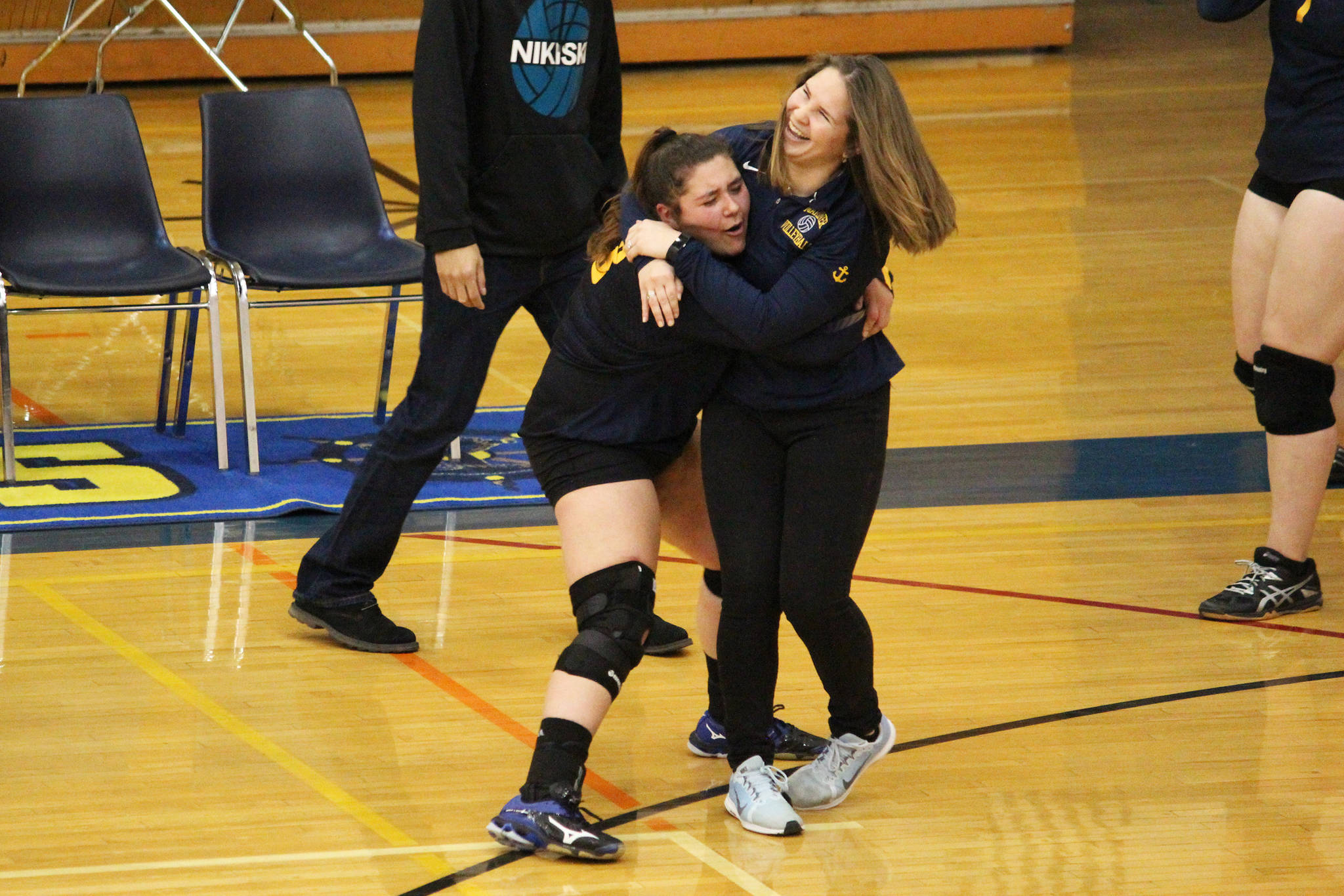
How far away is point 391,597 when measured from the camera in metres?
4.00

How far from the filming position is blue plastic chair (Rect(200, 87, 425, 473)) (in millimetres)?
5129

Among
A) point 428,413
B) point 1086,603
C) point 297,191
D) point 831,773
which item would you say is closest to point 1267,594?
point 1086,603

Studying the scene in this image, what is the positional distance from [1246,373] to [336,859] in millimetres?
2333

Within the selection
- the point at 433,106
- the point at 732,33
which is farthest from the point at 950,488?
the point at 732,33

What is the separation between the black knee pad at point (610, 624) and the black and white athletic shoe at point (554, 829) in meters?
0.19

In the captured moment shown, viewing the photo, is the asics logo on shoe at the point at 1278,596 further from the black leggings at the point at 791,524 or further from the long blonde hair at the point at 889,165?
the long blonde hair at the point at 889,165

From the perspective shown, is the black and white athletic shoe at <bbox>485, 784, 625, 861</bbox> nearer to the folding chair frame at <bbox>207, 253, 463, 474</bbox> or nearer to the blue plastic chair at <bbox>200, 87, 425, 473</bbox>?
the folding chair frame at <bbox>207, 253, 463, 474</bbox>

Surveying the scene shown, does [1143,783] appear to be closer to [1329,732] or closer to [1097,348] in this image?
[1329,732]

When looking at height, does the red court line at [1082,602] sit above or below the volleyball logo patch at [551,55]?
below

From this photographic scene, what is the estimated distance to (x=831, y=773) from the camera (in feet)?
9.55

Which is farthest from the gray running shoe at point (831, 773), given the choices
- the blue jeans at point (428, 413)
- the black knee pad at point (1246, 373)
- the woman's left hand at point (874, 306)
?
the black knee pad at point (1246, 373)

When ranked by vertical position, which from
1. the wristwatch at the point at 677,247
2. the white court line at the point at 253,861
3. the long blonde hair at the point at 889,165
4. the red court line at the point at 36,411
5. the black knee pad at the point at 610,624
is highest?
the long blonde hair at the point at 889,165

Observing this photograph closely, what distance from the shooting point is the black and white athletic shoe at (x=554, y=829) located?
8.86ft

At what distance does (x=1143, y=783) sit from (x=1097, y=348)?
314 centimetres
